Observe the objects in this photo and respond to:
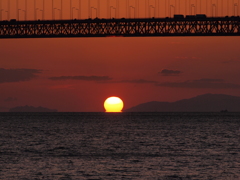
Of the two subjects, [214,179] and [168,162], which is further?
[168,162]

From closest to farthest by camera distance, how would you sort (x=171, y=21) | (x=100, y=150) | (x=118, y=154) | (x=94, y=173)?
(x=94, y=173), (x=118, y=154), (x=100, y=150), (x=171, y=21)

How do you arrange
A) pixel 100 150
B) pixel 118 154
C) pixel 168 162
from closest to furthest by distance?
pixel 168 162
pixel 118 154
pixel 100 150

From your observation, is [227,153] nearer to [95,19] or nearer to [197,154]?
[197,154]

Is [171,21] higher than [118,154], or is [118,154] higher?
[171,21]

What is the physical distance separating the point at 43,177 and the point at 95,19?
6604 cm

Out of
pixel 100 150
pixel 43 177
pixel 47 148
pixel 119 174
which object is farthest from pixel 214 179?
pixel 47 148

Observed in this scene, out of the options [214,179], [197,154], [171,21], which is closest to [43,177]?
[214,179]

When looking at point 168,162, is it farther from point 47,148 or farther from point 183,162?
point 47,148

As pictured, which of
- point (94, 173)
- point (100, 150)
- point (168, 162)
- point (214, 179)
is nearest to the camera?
point (214, 179)

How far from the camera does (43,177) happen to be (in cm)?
2778

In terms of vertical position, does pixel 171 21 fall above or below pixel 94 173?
above

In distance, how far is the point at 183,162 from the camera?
111 feet

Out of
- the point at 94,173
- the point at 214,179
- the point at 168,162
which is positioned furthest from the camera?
the point at 168,162

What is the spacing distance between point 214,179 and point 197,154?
11602 millimetres
